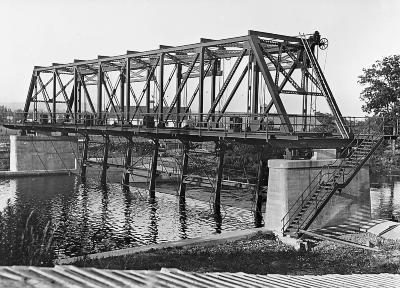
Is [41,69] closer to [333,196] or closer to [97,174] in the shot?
[97,174]

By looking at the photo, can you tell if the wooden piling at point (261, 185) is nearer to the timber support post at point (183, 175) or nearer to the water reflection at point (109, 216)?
the water reflection at point (109, 216)

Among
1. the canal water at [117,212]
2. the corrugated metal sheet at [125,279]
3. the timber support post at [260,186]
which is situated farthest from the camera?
the timber support post at [260,186]

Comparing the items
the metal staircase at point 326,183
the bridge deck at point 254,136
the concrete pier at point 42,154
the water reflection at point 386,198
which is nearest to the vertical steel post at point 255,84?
the bridge deck at point 254,136

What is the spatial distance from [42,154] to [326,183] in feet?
128

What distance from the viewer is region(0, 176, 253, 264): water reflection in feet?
81.7

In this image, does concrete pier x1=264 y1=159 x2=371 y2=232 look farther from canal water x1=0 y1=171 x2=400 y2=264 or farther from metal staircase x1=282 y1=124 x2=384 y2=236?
canal water x1=0 y1=171 x2=400 y2=264

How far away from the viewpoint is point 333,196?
2569 cm

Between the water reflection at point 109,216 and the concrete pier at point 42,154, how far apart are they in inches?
340

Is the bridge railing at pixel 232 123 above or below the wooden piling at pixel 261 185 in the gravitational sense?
above

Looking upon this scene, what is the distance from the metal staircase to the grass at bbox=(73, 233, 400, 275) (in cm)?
258

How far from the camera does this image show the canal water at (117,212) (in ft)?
81.6

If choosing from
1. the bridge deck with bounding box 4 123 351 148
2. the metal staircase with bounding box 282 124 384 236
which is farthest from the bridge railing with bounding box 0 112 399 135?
the metal staircase with bounding box 282 124 384 236

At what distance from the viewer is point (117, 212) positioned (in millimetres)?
32781

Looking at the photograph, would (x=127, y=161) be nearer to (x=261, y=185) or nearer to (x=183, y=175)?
(x=183, y=175)
